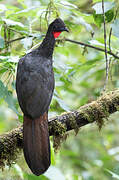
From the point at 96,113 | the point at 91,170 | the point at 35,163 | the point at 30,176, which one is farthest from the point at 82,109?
the point at 91,170

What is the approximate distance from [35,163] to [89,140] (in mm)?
3590

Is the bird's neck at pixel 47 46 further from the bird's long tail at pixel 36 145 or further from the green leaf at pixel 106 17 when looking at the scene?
the bird's long tail at pixel 36 145

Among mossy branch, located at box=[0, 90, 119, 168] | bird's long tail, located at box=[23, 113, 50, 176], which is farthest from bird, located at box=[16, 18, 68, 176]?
mossy branch, located at box=[0, 90, 119, 168]

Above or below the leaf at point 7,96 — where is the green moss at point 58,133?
below

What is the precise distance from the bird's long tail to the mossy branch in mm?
119

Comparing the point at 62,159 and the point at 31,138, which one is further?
the point at 62,159

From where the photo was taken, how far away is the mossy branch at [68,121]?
289 cm

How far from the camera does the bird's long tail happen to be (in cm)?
278

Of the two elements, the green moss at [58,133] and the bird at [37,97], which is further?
the green moss at [58,133]

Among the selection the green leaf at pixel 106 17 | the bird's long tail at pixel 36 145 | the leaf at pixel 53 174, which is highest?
the green leaf at pixel 106 17

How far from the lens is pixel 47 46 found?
3.32m

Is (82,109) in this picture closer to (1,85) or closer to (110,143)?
(1,85)

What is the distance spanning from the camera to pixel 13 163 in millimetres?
3000

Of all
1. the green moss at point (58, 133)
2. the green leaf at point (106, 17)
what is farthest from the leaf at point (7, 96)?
the green leaf at point (106, 17)
